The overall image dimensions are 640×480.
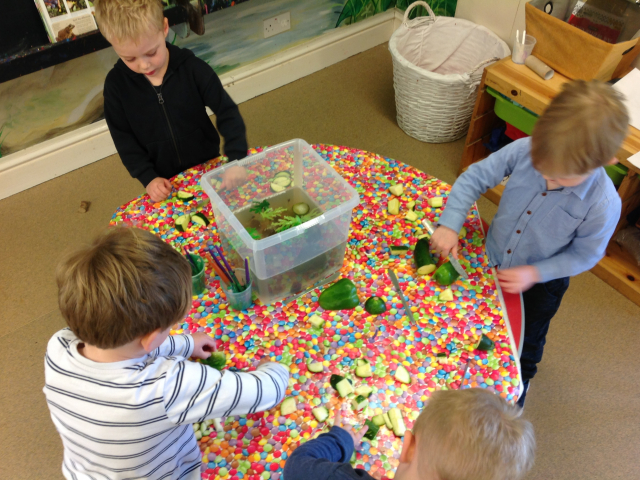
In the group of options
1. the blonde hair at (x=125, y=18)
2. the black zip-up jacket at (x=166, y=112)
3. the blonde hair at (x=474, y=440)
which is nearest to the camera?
the blonde hair at (x=474, y=440)

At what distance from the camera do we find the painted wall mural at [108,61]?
2.32m

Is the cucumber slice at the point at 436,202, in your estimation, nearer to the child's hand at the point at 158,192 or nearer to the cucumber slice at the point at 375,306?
the cucumber slice at the point at 375,306

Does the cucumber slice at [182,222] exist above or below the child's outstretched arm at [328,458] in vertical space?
above

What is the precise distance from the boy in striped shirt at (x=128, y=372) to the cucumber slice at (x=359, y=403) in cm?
17

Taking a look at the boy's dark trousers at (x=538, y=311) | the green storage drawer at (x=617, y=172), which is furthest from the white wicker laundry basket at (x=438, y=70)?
the boy's dark trousers at (x=538, y=311)

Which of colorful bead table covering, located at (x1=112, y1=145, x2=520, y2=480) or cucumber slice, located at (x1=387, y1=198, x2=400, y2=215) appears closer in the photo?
colorful bead table covering, located at (x1=112, y1=145, x2=520, y2=480)

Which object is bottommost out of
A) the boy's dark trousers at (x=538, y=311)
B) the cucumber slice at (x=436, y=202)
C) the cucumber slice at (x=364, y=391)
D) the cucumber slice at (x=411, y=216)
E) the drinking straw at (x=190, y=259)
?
the boy's dark trousers at (x=538, y=311)

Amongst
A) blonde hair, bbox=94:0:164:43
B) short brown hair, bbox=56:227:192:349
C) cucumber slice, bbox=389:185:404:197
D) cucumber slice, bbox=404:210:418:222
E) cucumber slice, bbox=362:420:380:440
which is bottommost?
cucumber slice, bbox=362:420:380:440

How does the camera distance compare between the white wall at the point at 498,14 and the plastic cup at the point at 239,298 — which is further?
the white wall at the point at 498,14

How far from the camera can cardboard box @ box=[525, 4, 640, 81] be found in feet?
6.29

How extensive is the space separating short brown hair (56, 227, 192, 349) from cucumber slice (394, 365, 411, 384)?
1.53 ft

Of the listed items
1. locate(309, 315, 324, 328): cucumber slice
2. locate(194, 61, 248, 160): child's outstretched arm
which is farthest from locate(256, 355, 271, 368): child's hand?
locate(194, 61, 248, 160): child's outstretched arm

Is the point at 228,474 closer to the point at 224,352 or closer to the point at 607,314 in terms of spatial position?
the point at 224,352

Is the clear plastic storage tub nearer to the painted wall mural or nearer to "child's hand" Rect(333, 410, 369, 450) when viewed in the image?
"child's hand" Rect(333, 410, 369, 450)
